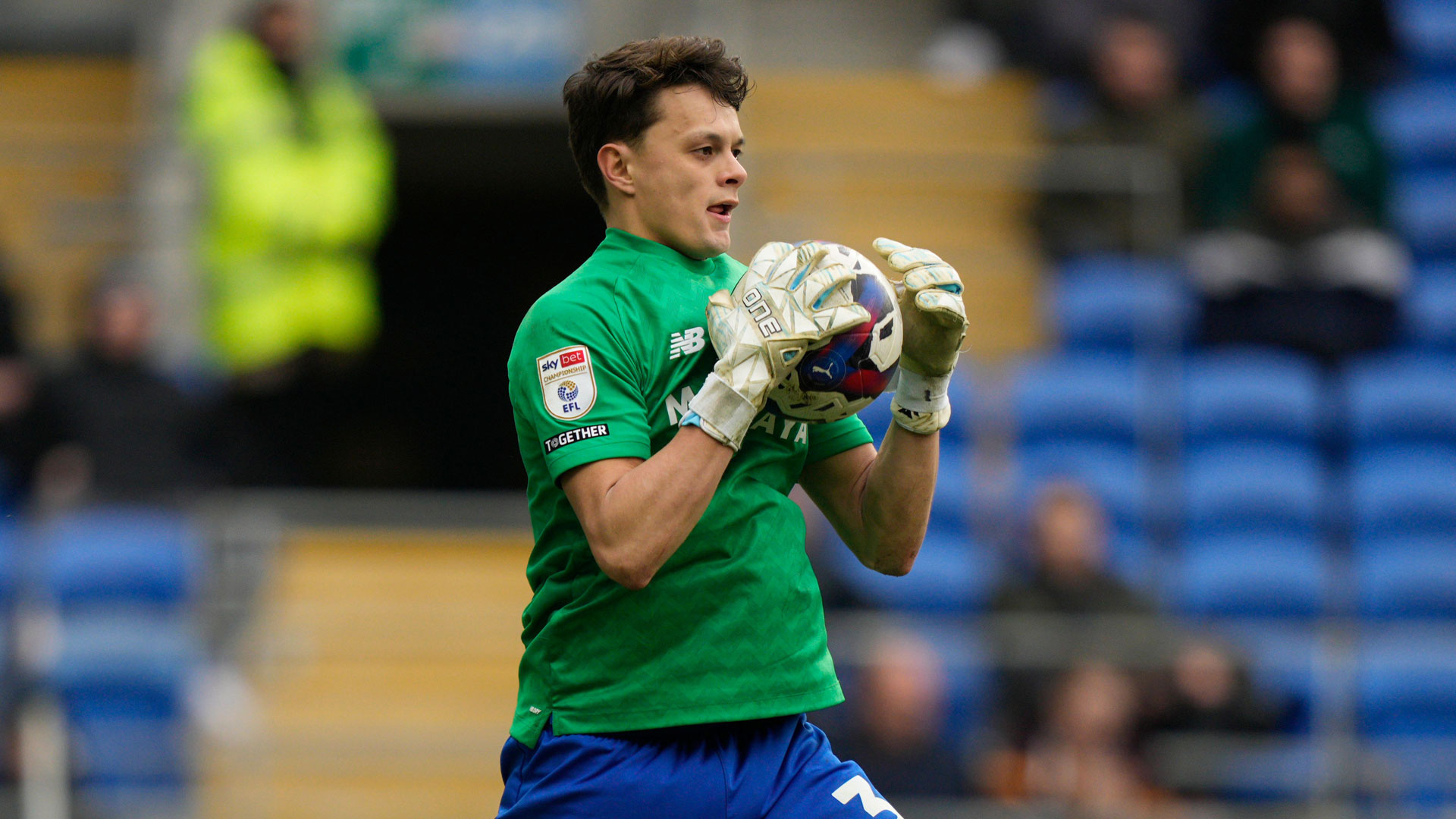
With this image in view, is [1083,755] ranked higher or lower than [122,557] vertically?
lower

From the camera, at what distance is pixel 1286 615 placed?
A: 8758 mm

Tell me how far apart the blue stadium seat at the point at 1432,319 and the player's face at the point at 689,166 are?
737 cm

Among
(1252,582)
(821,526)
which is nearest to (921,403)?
(821,526)

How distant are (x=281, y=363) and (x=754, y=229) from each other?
2347 millimetres

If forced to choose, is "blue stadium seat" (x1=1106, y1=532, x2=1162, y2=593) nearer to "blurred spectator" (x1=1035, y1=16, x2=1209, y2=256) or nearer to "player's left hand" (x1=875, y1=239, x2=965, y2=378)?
"blurred spectator" (x1=1035, y1=16, x2=1209, y2=256)

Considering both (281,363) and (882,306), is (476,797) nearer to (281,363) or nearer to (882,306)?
(281,363)

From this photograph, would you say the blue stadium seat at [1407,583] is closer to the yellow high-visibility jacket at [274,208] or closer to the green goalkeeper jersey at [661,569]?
the yellow high-visibility jacket at [274,208]

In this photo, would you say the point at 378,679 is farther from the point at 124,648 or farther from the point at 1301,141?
the point at 1301,141

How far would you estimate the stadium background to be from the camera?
7.87 metres

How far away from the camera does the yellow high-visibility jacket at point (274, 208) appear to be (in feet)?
29.2

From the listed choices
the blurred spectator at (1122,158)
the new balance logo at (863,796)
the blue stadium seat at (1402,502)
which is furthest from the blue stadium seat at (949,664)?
the new balance logo at (863,796)

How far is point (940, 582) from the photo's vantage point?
8734 millimetres

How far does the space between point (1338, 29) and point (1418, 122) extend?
0.75 meters

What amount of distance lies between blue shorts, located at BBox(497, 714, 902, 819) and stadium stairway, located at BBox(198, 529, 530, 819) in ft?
15.2
